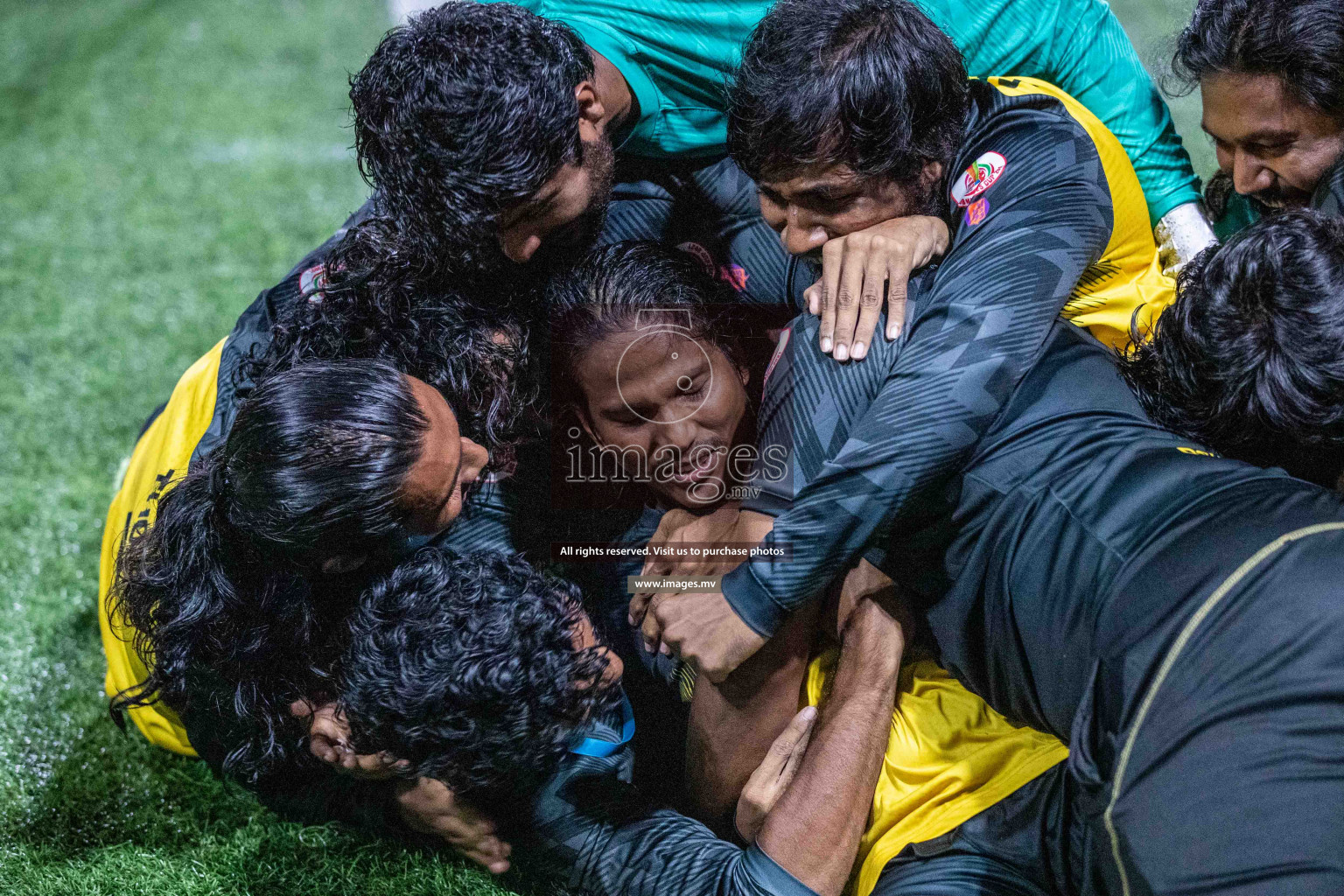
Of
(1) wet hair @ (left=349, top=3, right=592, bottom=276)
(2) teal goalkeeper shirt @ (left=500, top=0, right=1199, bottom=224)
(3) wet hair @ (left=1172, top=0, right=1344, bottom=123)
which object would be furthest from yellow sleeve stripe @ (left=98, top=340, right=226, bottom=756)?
(3) wet hair @ (left=1172, top=0, right=1344, bottom=123)

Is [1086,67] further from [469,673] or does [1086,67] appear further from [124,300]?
[124,300]

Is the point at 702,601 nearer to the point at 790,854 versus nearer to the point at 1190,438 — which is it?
the point at 790,854

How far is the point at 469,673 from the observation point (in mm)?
1926

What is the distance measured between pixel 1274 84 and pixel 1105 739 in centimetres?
139

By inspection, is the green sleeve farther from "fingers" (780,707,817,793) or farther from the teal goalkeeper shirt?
"fingers" (780,707,817,793)

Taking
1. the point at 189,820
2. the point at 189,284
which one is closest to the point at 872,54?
the point at 189,820

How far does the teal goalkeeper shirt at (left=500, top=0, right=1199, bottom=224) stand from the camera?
8.43ft

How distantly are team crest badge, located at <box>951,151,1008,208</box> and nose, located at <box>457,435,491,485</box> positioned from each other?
42.7 inches

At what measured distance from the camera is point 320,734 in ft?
7.02

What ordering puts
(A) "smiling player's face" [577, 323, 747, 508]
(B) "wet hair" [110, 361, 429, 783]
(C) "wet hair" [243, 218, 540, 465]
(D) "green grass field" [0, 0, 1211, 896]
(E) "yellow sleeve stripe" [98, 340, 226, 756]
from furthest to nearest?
(E) "yellow sleeve stripe" [98, 340, 226, 756], (D) "green grass field" [0, 0, 1211, 896], (C) "wet hair" [243, 218, 540, 465], (A) "smiling player's face" [577, 323, 747, 508], (B) "wet hair" [110, 361, 429, 783]

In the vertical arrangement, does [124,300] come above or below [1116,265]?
below

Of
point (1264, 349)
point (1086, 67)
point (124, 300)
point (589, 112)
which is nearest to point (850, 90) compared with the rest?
point (589, 112)

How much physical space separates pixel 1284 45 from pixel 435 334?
178 centimetres

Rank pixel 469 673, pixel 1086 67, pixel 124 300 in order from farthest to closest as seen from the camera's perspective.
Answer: pixel 124 300
pixel 1086 67
pixel 469 673
